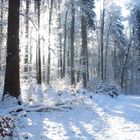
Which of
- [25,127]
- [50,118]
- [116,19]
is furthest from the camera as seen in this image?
[116,19]

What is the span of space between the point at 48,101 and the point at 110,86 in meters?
11.1

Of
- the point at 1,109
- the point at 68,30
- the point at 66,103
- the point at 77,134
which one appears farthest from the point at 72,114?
the point at 68,30

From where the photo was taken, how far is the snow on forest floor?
31.1 ft

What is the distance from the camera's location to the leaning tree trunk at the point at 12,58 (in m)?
13.4

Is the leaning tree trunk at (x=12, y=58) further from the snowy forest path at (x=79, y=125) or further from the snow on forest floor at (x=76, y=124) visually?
the snowy forest path at (x=79, y=125)

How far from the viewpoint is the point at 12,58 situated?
1344 cm

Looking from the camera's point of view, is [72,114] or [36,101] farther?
[36,101]

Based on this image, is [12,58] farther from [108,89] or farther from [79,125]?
[108,89]

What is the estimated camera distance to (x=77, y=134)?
31.9 feet

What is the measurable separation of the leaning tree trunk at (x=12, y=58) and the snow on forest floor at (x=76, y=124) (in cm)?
138

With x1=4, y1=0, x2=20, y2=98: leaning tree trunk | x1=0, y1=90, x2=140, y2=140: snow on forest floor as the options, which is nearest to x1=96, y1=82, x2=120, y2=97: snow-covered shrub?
x1=0, y1=90, x2=140, y2=140: snow on forest floor

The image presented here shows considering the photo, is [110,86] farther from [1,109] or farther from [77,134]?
[77,134]

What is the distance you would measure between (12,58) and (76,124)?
3815mm

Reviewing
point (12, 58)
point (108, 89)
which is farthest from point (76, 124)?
point (108, 89)
